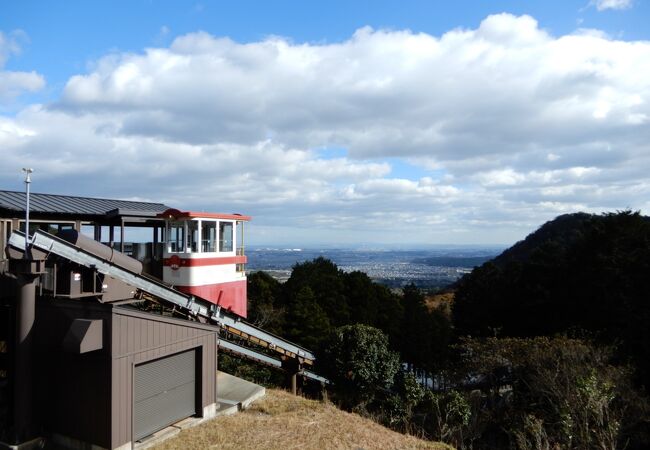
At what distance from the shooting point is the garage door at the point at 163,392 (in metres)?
11.6

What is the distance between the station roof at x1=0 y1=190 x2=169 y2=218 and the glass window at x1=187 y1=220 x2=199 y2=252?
6.38 feet

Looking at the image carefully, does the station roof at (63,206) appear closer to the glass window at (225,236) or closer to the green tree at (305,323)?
the glass window at (225,236)

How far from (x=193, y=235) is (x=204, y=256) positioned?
106 cm

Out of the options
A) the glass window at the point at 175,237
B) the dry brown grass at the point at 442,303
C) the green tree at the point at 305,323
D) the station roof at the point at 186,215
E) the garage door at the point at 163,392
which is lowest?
the dry brown grass at the point at 442,303

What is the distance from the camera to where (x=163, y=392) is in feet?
40.9

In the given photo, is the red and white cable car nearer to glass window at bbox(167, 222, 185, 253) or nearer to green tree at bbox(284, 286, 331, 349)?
glass window at bbox(167, 222, 185, 253)

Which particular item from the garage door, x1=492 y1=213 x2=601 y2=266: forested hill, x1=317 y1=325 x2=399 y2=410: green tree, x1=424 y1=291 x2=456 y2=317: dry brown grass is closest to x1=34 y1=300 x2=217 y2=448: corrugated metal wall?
the garage door

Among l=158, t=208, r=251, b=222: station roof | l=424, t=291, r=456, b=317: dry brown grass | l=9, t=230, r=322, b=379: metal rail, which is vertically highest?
l=158, t=208, r=251, b=222: station roof

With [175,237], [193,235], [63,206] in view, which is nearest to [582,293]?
[193,235]

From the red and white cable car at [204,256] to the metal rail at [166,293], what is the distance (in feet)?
5.37

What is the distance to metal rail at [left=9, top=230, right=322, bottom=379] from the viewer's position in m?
10.8

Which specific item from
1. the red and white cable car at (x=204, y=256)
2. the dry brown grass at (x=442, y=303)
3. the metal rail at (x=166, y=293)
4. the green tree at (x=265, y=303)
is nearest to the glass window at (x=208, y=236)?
the red and white cable car at (x=204, y=256)

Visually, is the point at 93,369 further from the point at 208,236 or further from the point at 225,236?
the point at 225,236

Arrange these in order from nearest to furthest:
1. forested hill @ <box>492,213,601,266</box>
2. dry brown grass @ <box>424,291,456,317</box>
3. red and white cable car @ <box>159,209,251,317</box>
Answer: red and white cable car @ <box>159,209,251,317</box>
dry brown grass @ <box>424,291,456,317</box>
forested hill @ <box>492,213,601,266</box>
